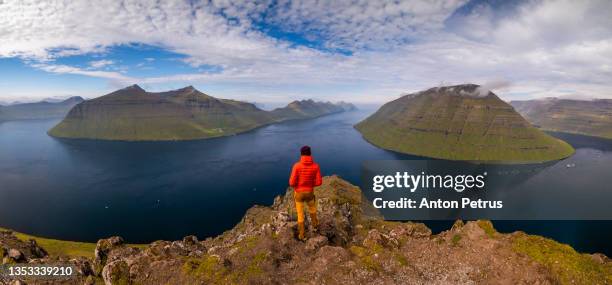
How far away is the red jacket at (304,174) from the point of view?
20094 millimetres

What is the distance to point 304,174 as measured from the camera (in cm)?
2023

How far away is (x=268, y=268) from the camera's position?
22359 mm

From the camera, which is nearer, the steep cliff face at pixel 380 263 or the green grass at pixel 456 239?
the steep cliff face at pixel 380 263

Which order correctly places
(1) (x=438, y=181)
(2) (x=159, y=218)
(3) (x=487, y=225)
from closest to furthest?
(3) (x=487, y=225) < (2) (x=159, y=218) < (1) (x=438, y=181)

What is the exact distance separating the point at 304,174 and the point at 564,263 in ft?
65.5

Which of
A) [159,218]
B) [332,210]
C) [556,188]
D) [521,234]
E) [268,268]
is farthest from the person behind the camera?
[556,188]

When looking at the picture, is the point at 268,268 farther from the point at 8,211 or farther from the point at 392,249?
the point at 8,211

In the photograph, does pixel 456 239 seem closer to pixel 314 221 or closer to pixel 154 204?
pixel 314 221

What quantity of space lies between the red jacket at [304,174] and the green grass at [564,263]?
17.6 meters

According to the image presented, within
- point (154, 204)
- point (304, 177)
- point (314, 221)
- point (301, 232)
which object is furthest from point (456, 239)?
point (154, 204)

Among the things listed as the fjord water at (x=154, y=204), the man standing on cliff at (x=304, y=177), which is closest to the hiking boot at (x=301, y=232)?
the man standing on cliff at (x=304, y=177)

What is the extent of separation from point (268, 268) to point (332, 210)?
193ft

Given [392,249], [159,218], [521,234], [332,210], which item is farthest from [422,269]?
[159,218]

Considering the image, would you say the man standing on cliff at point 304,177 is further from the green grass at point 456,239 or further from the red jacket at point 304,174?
the green grass at point 456,239
